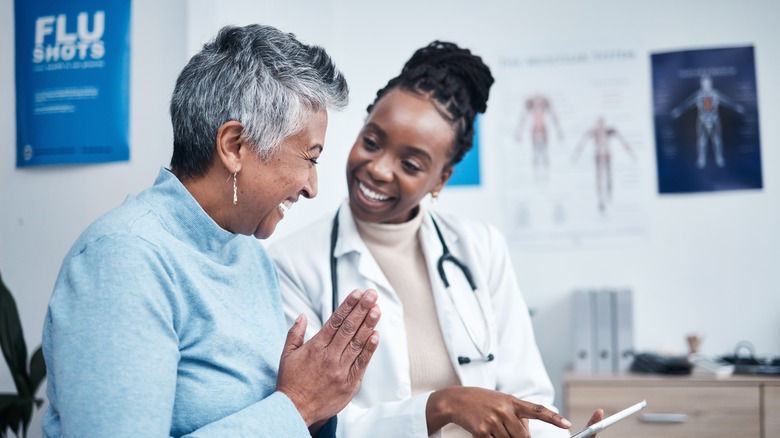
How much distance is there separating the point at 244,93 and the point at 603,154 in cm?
225

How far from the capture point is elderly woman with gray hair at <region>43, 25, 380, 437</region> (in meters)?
0.94

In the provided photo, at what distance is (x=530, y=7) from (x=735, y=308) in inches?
60.3

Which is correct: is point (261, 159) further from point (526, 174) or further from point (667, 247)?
point (667, 247)

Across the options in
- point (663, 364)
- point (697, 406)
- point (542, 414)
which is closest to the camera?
point (542, 414)

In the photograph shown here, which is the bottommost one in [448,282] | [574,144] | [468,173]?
[448,282]

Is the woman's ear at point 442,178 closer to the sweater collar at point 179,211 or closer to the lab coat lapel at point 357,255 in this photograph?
the lab coat lapel at point 357,255

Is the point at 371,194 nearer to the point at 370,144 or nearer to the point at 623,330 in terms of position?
the point at 370,144

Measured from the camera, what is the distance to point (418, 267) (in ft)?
5.98

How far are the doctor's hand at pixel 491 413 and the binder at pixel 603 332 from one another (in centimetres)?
149

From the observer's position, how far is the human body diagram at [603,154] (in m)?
3.06

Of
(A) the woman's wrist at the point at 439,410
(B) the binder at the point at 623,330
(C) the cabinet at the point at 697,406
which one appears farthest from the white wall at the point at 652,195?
(A) the woman's wrist at the point at 439,410

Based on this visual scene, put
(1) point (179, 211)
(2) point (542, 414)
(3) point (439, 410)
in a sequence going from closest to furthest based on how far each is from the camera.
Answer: (1) point (179, 211) → (2) point (542, 414) → (3) point (439, 410)

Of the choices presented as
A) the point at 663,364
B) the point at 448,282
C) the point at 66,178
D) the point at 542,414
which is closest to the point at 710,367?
the point at 663,364

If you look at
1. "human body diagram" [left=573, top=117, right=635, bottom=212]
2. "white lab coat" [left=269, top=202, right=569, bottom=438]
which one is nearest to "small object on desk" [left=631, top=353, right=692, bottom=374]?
"human body diagram" [left=573, top=117, right=635, bottom=212]
